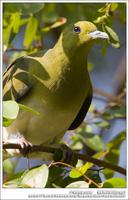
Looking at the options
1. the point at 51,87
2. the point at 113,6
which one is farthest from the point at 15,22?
the point at 113,6

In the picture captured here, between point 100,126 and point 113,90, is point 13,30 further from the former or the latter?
point 113,90

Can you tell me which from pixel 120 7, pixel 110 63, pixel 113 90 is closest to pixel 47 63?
pixel 120 7

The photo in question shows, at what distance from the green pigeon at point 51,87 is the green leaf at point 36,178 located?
0.37 metres

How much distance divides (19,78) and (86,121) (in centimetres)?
59

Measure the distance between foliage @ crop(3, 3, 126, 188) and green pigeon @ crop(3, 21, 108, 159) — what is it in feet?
0.35

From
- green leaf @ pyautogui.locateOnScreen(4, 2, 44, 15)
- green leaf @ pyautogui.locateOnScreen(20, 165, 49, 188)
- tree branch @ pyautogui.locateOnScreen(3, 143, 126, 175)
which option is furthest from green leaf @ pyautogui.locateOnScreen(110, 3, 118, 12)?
green leaf @ pyautogui.locateOnScreen(20, 165, 49, 188)

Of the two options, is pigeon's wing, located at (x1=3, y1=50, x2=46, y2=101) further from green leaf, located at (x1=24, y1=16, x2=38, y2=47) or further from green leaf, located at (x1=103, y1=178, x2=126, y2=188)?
green leaf, located at (x1=103, y1=178, x2=126, y2=188)

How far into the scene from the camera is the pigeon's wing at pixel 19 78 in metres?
2.10

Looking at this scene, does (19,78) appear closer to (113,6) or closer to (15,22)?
(15,22)

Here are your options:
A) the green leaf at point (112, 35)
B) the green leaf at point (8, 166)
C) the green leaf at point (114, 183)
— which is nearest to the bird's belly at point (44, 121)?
the green leaf at point (8, 166)

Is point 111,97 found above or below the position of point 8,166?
above

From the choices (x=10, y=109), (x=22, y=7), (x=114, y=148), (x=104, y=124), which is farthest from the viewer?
(x=104, y=124)

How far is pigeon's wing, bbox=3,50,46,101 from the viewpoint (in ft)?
6.90

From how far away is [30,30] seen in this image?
92.7 inches
